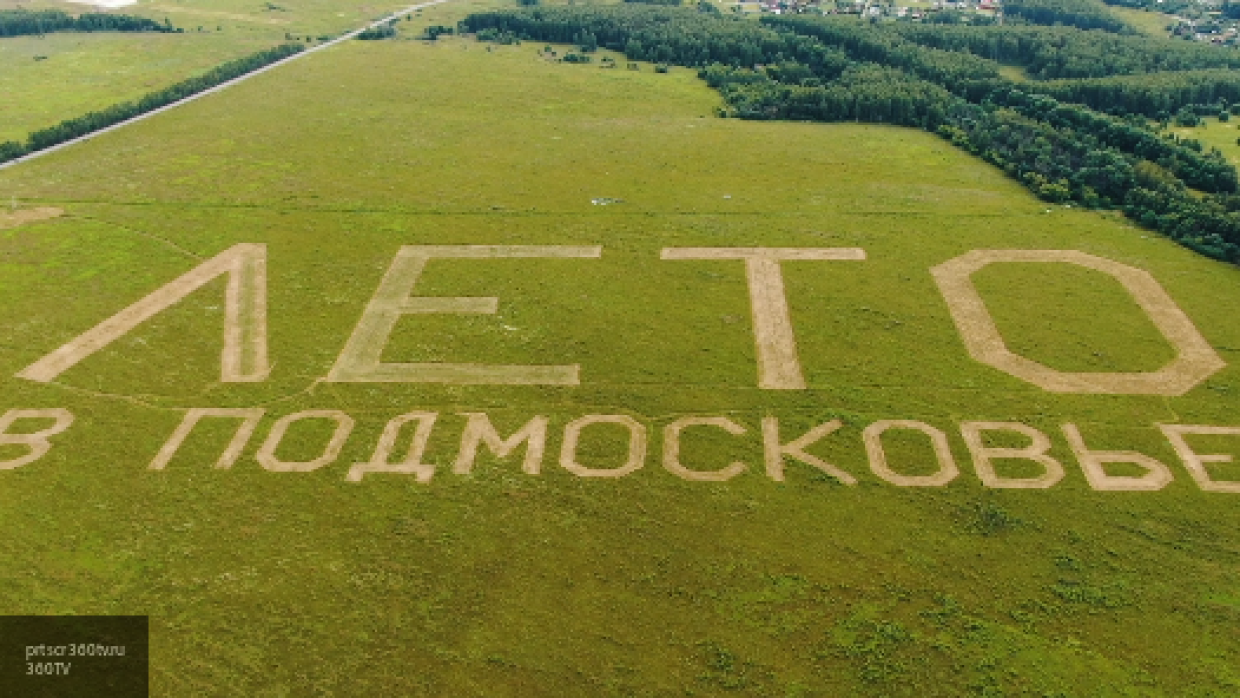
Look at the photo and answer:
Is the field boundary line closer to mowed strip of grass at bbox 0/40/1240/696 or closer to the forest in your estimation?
mowed strip of grass at bbox 0/40/1240/696

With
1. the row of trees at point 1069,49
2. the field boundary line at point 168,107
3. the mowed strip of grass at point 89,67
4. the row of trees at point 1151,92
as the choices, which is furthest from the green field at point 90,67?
the row of trees at point 1151,92

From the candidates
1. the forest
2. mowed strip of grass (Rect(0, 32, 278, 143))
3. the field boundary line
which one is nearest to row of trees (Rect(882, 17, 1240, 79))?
the forest

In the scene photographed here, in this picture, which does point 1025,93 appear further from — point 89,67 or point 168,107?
point 89,67

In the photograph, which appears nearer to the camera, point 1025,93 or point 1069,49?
point 1025,93

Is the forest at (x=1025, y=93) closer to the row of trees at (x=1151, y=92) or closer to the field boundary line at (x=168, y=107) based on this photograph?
the row of trees at (x=1151, y=92)

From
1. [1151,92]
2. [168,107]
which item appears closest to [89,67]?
[168,107]

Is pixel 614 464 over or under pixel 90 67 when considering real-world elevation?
under

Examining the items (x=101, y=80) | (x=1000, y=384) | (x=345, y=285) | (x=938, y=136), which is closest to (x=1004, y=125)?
(x=938, y=136)
